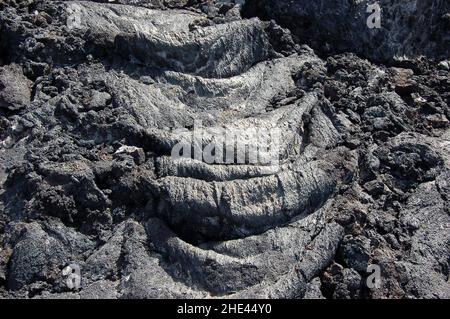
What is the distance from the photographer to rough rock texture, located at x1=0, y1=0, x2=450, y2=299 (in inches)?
277

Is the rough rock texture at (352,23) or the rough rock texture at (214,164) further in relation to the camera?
the rough rock texture at (352,23)

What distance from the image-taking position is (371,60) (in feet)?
30.9

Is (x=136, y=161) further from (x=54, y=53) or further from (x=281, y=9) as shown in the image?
(x=281, y=9)

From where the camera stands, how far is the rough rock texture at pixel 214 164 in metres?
7.04

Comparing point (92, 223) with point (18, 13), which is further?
point (18, 13)

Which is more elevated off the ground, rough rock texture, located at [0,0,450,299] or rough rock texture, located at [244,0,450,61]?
rough rock texture, located at [244,0,450,61]

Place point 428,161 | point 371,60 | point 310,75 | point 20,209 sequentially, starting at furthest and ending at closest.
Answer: point 371,60 < point 310,75 < point 428,161 < point 20,209

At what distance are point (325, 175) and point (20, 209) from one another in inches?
139

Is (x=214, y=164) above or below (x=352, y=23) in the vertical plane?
below

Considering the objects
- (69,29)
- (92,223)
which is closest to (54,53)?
(69,29)

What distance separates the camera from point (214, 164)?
768cm

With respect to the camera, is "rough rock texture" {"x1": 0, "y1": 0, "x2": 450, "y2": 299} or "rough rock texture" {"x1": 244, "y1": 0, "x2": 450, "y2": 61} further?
"rough rock texture" {"x1": 244, "y1": 0, "x2": 450, "y2": 61}

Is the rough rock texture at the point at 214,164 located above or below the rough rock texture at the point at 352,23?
below

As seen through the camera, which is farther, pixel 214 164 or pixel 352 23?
pixel 352 23
